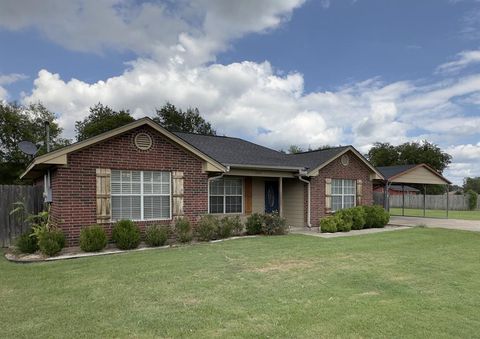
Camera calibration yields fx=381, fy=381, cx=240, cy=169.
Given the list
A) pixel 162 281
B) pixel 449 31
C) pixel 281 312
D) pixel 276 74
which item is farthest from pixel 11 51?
pixel 449 31

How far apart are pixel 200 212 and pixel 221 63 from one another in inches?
367

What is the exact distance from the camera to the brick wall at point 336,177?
16.1 metres

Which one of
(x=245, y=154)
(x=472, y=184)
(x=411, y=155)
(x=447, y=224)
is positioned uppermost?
(x=411, y=155)

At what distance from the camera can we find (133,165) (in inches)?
449

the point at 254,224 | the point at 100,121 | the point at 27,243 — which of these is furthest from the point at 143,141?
the point at 100,121

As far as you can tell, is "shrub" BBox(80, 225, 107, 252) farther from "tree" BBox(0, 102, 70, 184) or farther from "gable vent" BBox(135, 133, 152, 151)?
"tree" BBox(0, 102, 70, 184)

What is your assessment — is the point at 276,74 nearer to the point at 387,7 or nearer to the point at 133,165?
the point at 387,7

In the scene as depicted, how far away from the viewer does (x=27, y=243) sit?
984 centimetres

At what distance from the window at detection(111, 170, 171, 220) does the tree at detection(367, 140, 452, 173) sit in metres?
53.5

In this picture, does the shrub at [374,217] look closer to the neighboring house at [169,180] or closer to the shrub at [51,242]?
the neighboring house at [169,180]

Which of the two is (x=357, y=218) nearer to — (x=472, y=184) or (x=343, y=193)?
(x=343, y=193)

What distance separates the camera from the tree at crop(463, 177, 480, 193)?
85.8 metres

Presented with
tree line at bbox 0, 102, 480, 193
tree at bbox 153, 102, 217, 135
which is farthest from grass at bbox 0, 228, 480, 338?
tree at bbox 153, 102, 217, 135

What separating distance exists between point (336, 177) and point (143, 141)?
9015 mm
